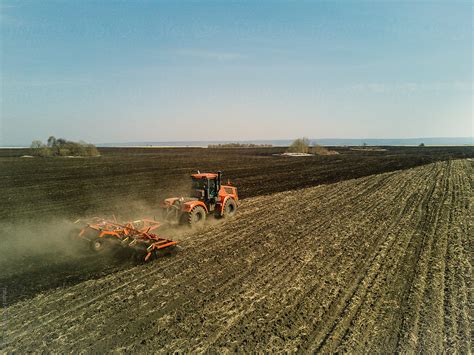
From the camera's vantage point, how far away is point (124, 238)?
924 cm

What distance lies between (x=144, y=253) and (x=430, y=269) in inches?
326

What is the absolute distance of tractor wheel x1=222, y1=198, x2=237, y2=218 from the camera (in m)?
12.8

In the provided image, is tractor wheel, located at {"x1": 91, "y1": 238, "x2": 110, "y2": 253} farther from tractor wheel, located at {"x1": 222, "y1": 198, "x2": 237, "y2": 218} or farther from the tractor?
tractor wheel, located at {"x1": 222, "y1": 198, "x2": 237, "y2": 218}

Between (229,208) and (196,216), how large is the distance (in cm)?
223

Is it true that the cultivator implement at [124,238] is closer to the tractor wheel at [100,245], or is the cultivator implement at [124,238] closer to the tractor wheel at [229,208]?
the tractor wheel at [100,245]

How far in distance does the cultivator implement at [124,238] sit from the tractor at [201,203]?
4.71ft

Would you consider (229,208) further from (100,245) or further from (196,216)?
(100,245)

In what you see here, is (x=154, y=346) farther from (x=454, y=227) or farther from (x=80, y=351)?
(x=454, y=227)

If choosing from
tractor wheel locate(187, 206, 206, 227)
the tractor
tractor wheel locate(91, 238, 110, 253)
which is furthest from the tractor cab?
tractor wheel locate(91, 238, 110, 253)

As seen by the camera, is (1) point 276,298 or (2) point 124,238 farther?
(2) point 124,238

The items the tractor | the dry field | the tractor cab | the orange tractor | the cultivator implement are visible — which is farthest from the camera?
the tractor cab

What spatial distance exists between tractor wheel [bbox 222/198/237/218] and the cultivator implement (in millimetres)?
3823

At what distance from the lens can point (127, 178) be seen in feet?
89.4

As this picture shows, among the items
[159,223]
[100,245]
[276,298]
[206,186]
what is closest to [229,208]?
[206,186]
